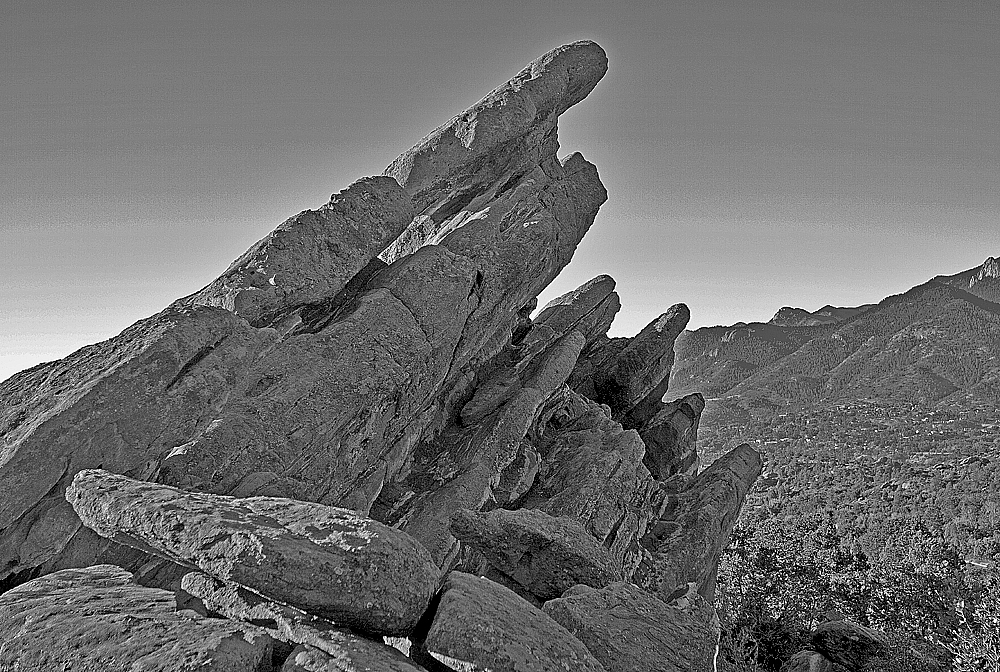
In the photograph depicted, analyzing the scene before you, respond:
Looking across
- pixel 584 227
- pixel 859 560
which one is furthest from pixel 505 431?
pixel 859 560

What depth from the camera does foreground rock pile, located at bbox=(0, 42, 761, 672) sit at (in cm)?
984

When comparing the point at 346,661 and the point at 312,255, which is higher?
the point at 312,255

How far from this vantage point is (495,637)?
9.73 m

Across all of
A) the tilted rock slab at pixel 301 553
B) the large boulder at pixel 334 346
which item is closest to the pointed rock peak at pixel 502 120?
the large boulder at pixel 334 346

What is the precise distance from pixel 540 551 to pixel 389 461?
7.24 meters

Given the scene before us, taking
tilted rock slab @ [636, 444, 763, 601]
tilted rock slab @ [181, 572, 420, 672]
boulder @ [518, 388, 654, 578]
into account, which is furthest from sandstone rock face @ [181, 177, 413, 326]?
tilted rock slab @ [636, 444, 763, 601]

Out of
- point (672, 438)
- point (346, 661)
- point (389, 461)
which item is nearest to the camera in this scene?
point (346, 661)

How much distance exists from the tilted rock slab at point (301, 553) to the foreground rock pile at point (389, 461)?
0.13ft

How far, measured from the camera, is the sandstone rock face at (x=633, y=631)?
11.8m

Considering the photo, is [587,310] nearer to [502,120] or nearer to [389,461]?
[502,120]

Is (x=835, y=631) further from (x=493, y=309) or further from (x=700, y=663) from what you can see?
(x=493, y=309)

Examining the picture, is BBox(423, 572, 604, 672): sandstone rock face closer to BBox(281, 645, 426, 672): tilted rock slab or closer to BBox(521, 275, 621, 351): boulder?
BBox(281, 645, 426, 672): tilted rock slab

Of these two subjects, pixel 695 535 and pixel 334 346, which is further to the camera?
pixel 695 535

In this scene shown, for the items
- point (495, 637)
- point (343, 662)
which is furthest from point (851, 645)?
point (343, 662)
